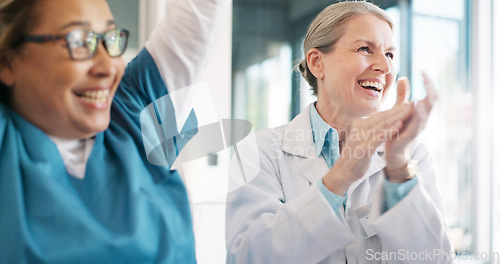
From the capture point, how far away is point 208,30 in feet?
2.02

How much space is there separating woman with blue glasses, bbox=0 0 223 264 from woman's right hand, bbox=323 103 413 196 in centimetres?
24

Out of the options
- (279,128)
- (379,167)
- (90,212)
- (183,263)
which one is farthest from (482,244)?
(90,212)

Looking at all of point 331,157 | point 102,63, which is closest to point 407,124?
point 331,157

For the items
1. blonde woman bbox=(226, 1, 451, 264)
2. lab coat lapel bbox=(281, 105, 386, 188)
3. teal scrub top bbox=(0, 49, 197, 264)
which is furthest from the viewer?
lab coat lapel bbox=(281, 105, 386, 188)

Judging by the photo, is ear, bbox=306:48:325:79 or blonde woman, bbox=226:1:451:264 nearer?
blonde woman, bbox=226:1:451:264

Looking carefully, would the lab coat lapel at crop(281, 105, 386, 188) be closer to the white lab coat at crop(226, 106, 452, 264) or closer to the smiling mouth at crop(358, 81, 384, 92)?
the white lab coat at crop(226, 106, 452, 264)

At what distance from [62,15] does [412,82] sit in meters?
0.59

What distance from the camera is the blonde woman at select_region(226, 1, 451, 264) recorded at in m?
0.63

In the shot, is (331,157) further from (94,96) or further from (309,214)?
(94,96)

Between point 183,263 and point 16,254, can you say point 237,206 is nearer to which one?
point 183,263

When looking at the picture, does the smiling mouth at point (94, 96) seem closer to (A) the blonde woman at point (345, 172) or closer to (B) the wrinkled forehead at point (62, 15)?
(B) the wrinkled forehead at point (62, 15)

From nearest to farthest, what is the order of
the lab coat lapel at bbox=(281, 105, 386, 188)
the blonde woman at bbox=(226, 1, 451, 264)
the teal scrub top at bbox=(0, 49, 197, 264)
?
the teal scrub top at bbox=(0, 49, 197, 264) < the blonde woman at bbox=(226, 1, 451, 264) < the lab coat lapel at bbox=(281, 105, 386, 188)

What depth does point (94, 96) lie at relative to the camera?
21.3 inches

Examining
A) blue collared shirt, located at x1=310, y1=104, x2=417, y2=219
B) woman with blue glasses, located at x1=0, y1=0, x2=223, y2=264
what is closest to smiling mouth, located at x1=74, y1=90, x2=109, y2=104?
woman with blue glasses, located at x1=0, y1=0, x2=223, y2=264
